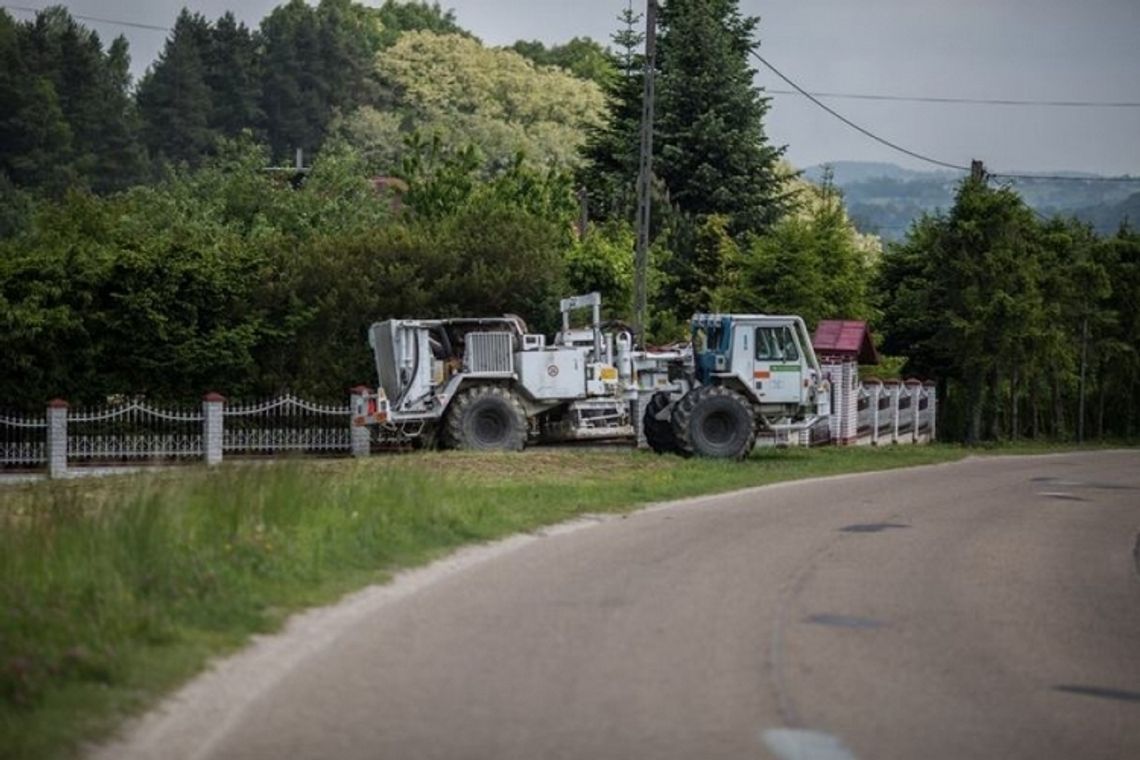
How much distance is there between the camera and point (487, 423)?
125 feet

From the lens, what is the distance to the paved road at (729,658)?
10297 millimetres

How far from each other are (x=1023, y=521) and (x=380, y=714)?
16.0 meters

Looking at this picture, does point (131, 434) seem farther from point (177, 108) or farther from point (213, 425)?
point (177, 108)

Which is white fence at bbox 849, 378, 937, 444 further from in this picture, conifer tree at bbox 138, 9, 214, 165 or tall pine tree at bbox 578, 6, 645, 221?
conifer tree at bbox 138, 9, 214, 165

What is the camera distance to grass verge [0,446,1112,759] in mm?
10578

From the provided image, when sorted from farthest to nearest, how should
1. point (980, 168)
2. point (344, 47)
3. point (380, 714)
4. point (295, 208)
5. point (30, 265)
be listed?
point (344, 47) → point (295, 208) → point (980, 168) → point (30, 265) → point (380, 714)

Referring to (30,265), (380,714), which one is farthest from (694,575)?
(30,265)

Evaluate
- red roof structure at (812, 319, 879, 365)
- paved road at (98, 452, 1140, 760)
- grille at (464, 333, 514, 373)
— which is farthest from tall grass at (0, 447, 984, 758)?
red roof structure at (812, 319, 879, 365)

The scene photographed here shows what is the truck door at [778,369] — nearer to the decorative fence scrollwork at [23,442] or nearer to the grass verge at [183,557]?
the grass verge at [183,557]

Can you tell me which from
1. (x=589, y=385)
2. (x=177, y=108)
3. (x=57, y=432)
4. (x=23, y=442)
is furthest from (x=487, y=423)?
(x=177, y=108)

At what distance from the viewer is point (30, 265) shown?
4122cm

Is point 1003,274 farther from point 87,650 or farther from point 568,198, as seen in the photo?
A: point 87,650

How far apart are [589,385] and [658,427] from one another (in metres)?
1.90

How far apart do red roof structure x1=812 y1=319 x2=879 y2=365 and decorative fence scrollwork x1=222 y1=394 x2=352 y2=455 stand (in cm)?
1358
